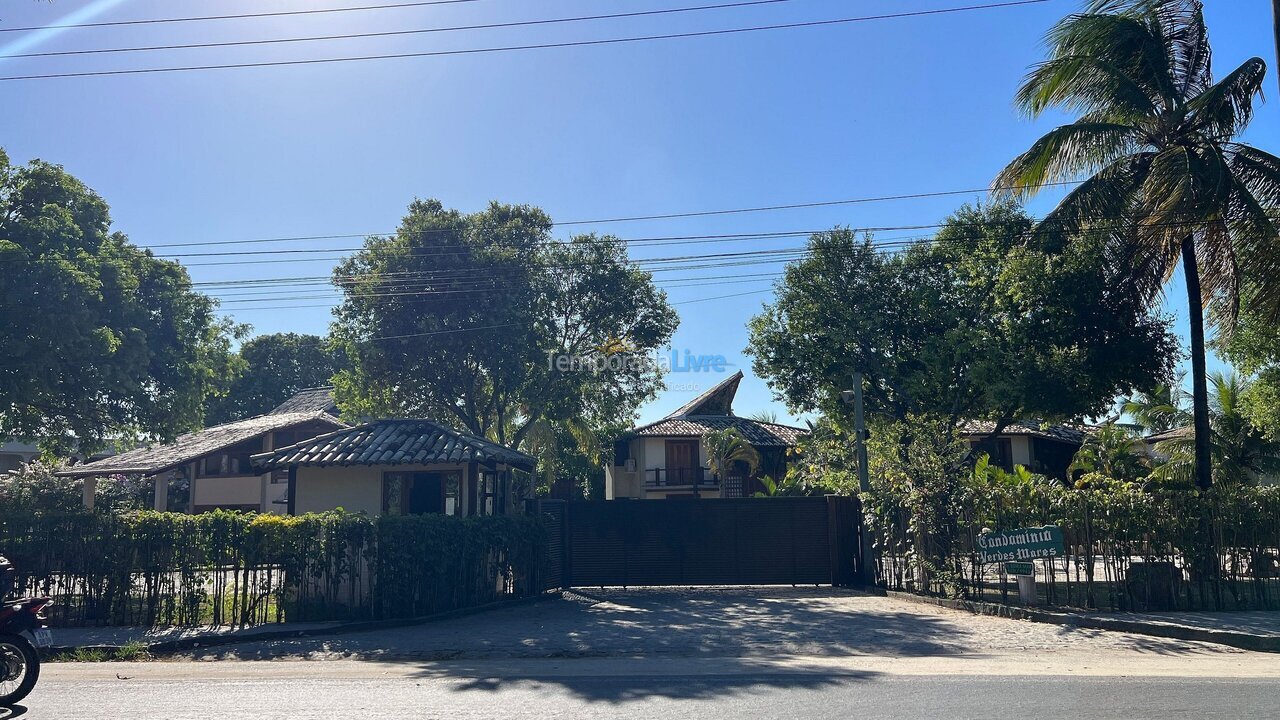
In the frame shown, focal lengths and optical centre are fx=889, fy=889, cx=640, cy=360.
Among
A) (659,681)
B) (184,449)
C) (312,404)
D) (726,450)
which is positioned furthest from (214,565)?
(312,404)

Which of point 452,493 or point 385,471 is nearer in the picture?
point 385,471

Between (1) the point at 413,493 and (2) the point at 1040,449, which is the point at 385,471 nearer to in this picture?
(1) the point at 413,493

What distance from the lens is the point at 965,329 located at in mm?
21250

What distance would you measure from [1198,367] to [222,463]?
34395 millimetres

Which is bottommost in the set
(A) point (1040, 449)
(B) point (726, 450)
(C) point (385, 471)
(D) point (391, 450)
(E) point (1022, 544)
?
(E) point (1022, 544)

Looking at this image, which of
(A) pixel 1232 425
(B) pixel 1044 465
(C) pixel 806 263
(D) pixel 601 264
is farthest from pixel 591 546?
(B) pixel 1044 465

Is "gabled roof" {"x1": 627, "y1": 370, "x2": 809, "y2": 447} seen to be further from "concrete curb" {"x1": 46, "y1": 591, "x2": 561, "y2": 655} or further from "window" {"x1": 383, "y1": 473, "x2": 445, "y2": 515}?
"concrete curb" {"x1": 46, "y1": 591, "x2": 561, "y2": 655}

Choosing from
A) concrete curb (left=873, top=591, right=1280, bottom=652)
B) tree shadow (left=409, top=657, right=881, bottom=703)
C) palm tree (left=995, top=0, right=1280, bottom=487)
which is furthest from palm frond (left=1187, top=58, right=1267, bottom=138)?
tree shadow (left=409, top=657, right=881, bottom=703)

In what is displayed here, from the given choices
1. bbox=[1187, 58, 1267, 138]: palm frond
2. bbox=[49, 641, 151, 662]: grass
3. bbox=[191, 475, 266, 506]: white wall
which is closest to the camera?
bbox=[49, 641, 151, 662]: grass

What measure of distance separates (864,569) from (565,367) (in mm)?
14100

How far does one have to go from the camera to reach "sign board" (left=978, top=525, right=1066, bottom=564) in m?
13.8

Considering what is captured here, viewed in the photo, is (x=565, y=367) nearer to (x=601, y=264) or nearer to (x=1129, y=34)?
(x=601, y=264)

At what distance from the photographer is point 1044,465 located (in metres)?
44.5

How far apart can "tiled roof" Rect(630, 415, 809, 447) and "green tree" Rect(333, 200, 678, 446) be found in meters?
14.8
